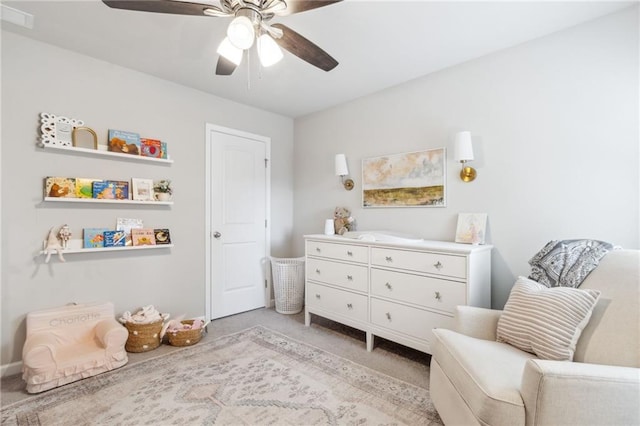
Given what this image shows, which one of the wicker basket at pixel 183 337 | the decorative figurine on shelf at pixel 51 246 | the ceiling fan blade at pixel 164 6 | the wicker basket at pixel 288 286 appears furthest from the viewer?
the wicker basket at pixel 288 286

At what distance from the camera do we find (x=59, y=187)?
2.36m

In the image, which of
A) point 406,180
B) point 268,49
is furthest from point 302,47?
point 406,180

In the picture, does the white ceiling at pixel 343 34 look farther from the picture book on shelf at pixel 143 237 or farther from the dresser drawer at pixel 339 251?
the dresser drawer at pixel 339 251

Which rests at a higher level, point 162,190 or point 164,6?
point 164,6

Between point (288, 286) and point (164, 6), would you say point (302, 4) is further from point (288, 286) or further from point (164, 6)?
point (288, 286)

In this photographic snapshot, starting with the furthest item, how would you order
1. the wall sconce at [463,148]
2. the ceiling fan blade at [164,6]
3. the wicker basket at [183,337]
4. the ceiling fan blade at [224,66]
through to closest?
the wicker basket at [183,337] < the wall sconce at [463,148] < the ceiling fan blade at [224,66] < the ceiling fan blade at [164,6]

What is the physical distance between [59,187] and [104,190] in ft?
0.96

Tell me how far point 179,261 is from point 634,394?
3244 mm

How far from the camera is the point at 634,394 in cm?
108

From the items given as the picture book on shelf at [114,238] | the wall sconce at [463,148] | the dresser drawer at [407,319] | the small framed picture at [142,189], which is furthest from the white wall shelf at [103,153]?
the wall sconce at [463,148]

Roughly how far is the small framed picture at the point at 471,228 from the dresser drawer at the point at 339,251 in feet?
2.59

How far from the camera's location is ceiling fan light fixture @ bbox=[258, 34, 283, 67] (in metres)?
1.65

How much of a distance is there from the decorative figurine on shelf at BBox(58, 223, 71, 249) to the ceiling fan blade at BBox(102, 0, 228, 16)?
5.84 ft

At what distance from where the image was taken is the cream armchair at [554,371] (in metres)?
1.10
